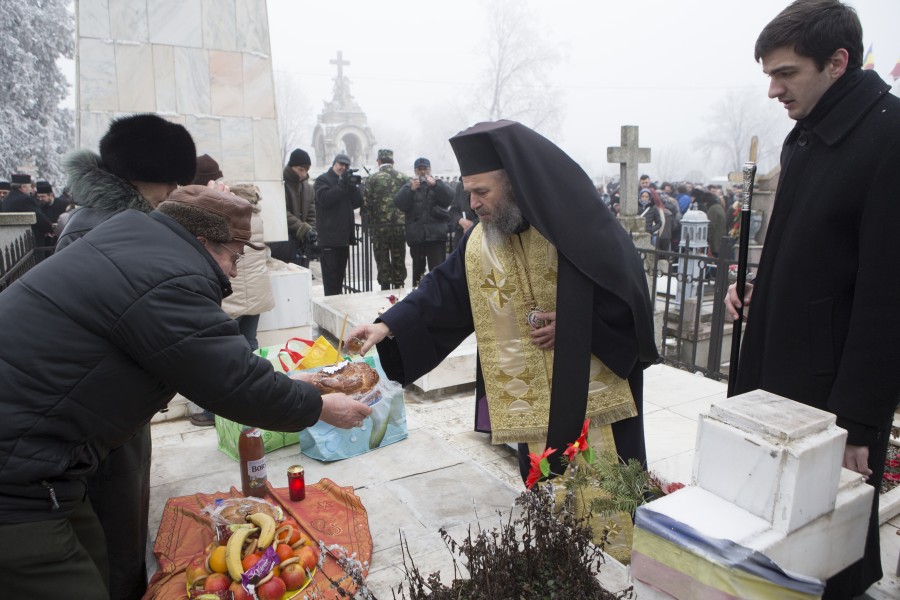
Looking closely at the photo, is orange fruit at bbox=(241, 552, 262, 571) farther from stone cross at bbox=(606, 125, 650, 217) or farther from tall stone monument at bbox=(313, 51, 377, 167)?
tall stone monument at bbox=(313, 51, 377, 167)

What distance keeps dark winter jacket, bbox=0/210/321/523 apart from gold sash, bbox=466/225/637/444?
4.54ft

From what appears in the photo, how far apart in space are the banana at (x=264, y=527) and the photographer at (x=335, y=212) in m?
6.55

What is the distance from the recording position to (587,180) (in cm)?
279

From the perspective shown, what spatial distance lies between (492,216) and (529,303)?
466 mm

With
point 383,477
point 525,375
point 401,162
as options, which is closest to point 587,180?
point 525,375

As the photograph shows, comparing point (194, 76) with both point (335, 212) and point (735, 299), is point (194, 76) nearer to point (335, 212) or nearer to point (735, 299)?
point (335, 212)

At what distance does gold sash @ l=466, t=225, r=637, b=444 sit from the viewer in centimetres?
302

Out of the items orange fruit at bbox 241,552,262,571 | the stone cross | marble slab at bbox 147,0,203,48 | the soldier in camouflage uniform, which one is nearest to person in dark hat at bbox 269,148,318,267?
the soldier in camouflage uniform

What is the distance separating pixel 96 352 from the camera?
182cm

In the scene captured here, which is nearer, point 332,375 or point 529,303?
point 529,303

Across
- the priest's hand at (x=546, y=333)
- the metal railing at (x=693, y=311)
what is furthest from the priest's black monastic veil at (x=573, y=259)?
the metal railing at (x=693, y=311)

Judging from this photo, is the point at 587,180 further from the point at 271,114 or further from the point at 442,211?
the point at 442,211

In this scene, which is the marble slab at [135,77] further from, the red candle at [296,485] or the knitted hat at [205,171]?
the red candle at [296,485]

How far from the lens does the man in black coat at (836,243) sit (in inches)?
77.5
